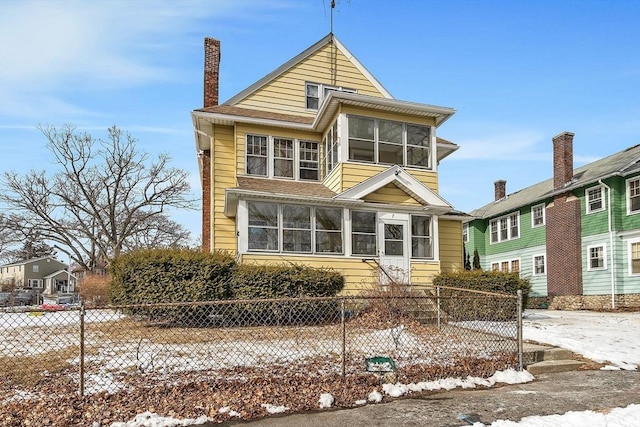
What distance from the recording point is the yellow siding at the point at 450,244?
15742 millimetres

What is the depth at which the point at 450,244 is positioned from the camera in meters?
15.9

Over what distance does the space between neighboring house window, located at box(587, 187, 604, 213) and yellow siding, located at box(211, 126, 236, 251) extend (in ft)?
53.7

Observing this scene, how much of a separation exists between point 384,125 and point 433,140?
5.53 feet

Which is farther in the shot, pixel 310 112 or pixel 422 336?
pixel 310 112

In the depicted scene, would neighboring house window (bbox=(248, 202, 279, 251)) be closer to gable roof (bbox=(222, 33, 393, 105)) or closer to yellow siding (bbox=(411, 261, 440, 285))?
yellow siding (bbox=(411, 261, 440, 285))

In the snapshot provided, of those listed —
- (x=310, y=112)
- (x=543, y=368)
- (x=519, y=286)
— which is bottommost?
(x=543, y=368)

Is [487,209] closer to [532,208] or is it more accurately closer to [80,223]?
[532,208]

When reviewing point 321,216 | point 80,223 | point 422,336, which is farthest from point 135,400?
point 80,223

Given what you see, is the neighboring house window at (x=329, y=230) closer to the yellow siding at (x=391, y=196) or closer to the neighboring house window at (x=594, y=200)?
the yellow siding at (x=391, y=196)

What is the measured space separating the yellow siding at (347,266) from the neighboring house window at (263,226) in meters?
0.42

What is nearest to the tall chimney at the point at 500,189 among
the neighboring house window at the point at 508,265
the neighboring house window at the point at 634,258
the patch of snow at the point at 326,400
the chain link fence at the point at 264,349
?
the neighboring house window at the point at 508,265

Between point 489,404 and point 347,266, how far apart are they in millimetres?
8301

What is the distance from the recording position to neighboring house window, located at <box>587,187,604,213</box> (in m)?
20.7

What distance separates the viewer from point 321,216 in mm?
13570
